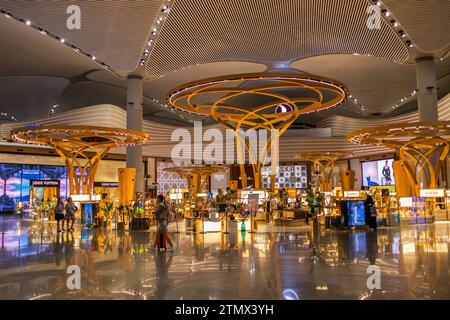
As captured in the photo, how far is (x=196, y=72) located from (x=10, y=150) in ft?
46.3

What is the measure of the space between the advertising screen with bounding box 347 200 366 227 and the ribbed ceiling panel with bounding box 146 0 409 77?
8564 millimetres

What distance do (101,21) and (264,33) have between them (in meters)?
7.77

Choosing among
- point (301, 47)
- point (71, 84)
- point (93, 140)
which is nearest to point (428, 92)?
point (301, 47)

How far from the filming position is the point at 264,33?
68.7 ft

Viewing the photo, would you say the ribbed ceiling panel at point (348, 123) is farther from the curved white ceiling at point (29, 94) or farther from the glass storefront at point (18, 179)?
the glass storefront at point (18, 179)

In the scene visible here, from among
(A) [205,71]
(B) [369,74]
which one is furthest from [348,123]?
(A) [205,71]

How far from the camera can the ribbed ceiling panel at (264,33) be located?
18.4 meters

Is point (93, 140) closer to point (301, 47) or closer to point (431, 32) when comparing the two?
point (301, 47)

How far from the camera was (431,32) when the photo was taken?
19438mm

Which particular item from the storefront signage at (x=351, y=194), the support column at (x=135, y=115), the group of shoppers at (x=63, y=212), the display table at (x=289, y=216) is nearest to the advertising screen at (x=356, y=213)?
the storefront signage at (x=351, y=194)

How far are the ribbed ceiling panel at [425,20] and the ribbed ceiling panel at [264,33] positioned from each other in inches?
36.3

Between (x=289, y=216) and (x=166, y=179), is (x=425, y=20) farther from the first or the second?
(x=166, y=179)

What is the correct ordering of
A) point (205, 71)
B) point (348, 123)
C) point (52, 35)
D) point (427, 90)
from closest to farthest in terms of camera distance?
point (52, 35)
point (427, 90)
point (205, 71)
point (348, 123)

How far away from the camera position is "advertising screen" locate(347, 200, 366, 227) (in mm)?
15047
